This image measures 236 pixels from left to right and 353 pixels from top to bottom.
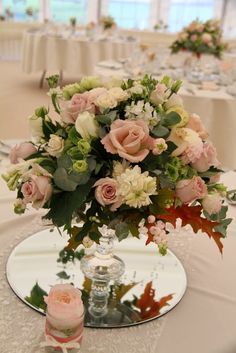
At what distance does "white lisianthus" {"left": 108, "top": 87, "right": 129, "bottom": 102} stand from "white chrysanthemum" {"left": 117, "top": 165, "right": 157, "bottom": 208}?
16cm

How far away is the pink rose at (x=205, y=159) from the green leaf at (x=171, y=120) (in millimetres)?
90

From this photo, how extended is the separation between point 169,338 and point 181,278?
10.0 inches

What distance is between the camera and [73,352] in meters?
0.93

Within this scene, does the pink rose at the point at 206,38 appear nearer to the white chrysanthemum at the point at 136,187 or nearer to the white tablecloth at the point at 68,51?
the white tablecloth at the point at 68,51

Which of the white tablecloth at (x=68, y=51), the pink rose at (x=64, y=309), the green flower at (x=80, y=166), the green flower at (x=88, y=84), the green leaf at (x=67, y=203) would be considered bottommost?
the white tablecloth at (x=68, y=51)

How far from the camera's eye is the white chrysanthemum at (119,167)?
3.13 ft

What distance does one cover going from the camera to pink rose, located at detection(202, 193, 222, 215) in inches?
39.4

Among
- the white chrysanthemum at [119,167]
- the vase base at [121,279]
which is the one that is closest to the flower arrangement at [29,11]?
the vase base at [121,279]

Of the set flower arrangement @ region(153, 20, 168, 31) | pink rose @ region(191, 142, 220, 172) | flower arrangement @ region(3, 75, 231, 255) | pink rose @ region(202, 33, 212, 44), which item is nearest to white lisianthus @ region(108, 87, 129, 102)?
flower arrangement @ region(3, 75, 231, 255)

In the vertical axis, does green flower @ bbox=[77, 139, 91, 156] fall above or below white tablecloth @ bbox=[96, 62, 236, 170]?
above

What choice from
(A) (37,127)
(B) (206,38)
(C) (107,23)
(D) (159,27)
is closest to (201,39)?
(B) (206,38)

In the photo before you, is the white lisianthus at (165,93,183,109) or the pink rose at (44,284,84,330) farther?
the white lisianthus at (165,93,183,109)

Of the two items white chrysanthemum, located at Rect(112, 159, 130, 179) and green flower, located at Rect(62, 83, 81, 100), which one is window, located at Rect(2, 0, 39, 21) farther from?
white chrysanthemum, located at Rect(112, 159, 130, 179)

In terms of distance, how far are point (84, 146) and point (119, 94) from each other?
0.15 m
